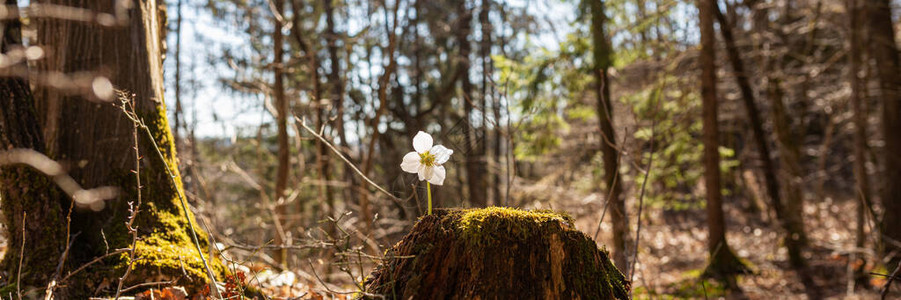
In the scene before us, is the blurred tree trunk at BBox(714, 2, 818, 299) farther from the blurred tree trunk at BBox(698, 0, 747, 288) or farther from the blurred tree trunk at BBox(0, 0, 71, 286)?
the blurred tree trunk at BBox(0, 0, 71, 286)

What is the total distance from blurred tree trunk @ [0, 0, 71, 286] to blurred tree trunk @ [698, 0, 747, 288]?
25.0 feet

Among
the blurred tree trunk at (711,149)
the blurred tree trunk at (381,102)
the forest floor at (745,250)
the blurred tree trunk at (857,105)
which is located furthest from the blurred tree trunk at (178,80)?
the blurred tree trunk at (857,105)

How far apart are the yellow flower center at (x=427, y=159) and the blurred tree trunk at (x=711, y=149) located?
6.95 meters

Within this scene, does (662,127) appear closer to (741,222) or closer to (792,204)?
(792,204)

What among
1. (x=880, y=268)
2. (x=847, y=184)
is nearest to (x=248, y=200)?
(x=880, y=268)

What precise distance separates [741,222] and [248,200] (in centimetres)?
1404

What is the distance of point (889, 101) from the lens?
310 inches

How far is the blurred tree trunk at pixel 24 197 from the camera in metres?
2.39

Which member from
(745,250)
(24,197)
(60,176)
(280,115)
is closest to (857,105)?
(745,250)

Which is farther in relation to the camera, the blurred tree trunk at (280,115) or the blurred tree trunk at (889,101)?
the blurred tree trunk at (889,101)

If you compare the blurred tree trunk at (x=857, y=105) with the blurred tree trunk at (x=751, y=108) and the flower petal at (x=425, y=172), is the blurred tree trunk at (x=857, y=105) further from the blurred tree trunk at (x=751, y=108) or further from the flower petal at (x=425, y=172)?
the flower petal at (x=425, y=172)

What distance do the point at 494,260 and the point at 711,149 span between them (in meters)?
7.17

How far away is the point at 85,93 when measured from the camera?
2.62 metres

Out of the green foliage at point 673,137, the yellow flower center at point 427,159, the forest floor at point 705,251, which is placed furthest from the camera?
the green foliage at point 673,137
